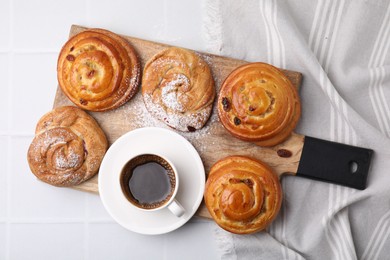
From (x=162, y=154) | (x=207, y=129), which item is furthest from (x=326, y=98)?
(x=162, y=154)

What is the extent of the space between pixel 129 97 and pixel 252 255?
85 centimetres

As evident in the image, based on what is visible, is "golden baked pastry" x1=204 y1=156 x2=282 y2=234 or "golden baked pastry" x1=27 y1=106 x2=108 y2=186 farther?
"golden baked pastry" x1=27 y1=106 x2=108 y2=186

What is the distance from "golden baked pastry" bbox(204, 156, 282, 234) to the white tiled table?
1.05 ft

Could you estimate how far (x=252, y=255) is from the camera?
2.16m

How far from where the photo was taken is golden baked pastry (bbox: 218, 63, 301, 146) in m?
1.99

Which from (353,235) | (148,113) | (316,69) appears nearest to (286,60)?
(316,69)

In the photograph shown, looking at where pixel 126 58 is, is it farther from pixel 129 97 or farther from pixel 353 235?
pixel 353 235

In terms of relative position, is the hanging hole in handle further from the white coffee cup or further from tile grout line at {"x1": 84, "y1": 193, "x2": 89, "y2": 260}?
tile grout line at {"x1": 84, "y1": 193, "x2": 89, "y2": 260}

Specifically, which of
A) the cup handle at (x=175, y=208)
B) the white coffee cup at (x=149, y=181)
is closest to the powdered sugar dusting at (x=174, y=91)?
the white coffee cup at (x=149, y=181)

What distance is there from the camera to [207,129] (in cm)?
213

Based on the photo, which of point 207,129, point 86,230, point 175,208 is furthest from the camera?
point 86,230

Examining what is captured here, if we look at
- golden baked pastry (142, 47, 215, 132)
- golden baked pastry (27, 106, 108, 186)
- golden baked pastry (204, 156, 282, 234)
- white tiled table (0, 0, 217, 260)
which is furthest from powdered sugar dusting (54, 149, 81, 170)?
golden baked pastry (204, 156, 282, 234)

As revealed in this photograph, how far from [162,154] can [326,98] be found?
2.41ft

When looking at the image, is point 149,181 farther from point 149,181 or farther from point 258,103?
point 258,103
